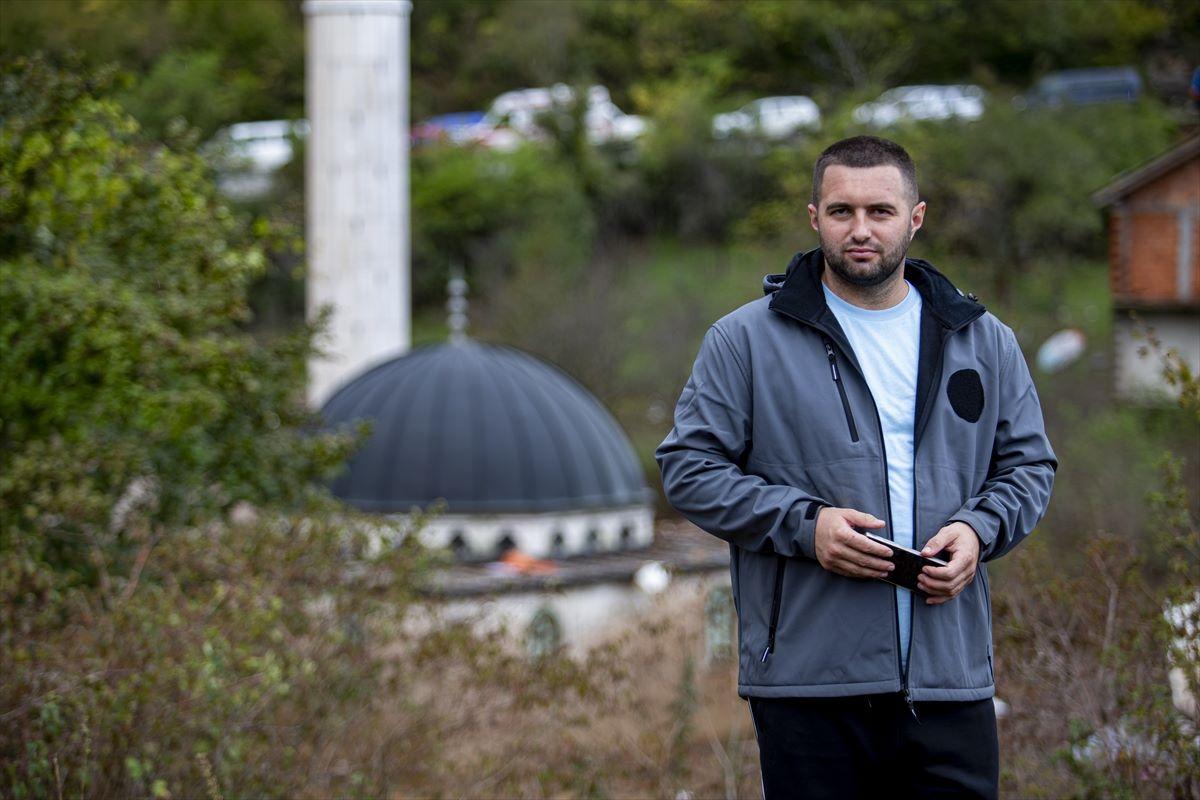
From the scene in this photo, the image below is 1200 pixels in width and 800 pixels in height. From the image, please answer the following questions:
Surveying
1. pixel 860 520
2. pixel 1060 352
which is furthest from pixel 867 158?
pixel 1060 352

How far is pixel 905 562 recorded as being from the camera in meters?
3.72

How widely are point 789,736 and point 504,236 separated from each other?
1683 inches

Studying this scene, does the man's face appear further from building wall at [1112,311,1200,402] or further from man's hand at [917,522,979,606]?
building wall at [1112,311,1200,402]

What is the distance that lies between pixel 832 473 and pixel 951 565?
365mm

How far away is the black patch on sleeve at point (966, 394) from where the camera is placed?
3.97m

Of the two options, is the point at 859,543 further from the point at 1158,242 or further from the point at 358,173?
the point at 358,173

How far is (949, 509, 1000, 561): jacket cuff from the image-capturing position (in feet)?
12.6

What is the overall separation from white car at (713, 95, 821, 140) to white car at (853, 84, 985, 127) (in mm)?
2591

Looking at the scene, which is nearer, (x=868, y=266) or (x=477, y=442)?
(x=868, y=266)

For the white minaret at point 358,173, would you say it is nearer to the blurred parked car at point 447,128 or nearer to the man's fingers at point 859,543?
the blurred parked car at point 447,128

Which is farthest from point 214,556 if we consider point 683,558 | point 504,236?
point 504,236

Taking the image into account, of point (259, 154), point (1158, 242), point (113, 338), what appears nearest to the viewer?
point (113, 338)

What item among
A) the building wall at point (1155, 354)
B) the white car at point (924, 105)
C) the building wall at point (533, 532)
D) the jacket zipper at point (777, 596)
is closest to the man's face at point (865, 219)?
the jacket zipper at point (777, 596)

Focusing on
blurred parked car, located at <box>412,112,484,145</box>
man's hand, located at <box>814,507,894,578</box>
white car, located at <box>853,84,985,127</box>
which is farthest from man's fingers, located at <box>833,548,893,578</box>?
blurred parked car, located at <box>412,112,484,145</box>
